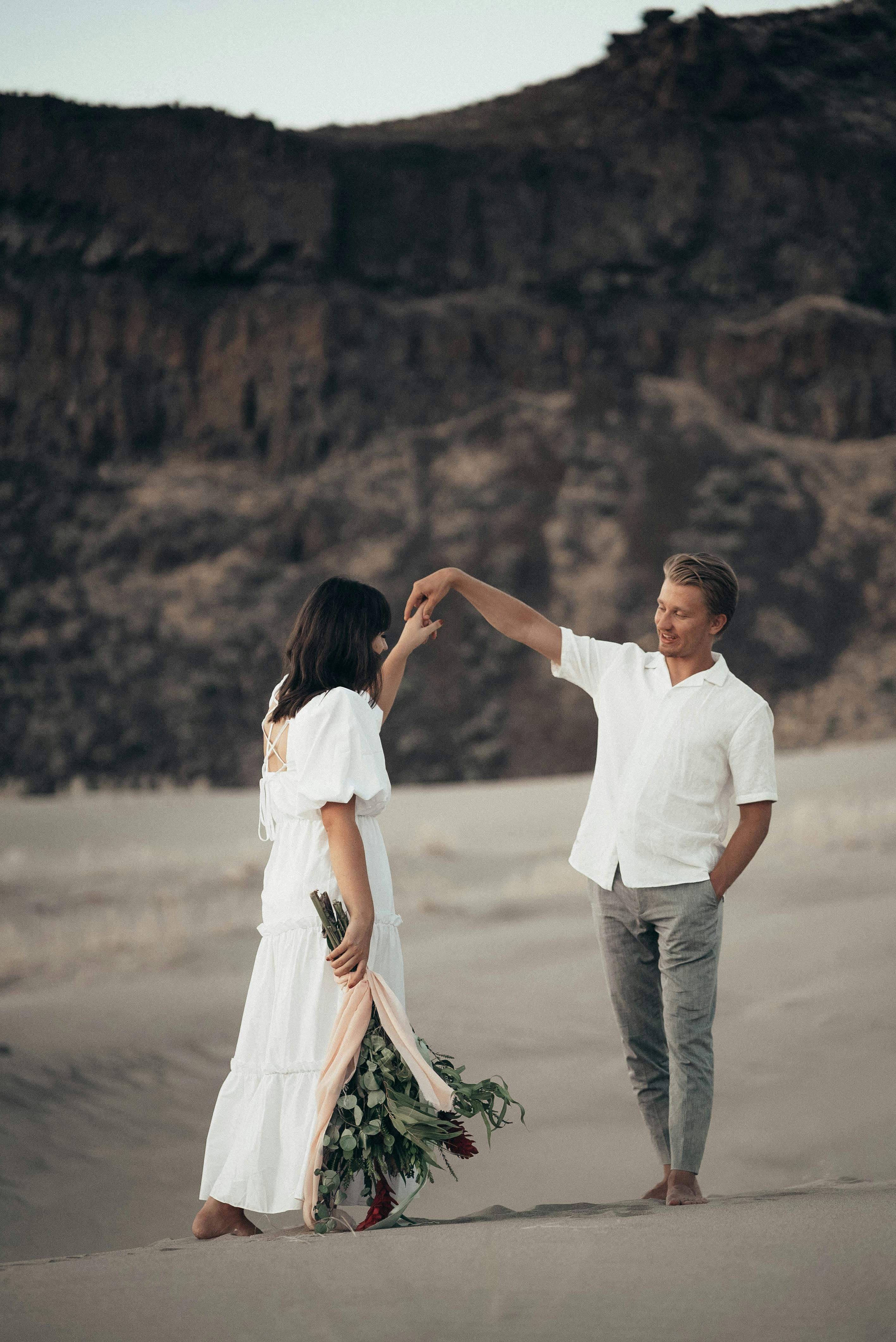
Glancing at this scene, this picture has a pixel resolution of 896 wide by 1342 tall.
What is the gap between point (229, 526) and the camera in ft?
97.2

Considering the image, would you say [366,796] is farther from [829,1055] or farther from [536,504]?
[536,504]

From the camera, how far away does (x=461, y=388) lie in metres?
31.7

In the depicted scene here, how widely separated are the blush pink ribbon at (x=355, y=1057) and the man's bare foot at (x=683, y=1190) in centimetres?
61

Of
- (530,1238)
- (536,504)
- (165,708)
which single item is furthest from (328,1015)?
(536,504)

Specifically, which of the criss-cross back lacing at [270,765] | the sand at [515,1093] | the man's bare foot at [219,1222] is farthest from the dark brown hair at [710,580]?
the man's bare foot at [219,1222]

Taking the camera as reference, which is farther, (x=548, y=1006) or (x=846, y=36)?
(x=846, y=36)

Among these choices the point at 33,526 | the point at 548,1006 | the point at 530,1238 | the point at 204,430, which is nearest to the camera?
the point at 530,1238

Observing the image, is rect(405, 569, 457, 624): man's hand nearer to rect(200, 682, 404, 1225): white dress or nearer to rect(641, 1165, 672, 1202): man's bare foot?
rect(200, 682, 404, 1225): white dress

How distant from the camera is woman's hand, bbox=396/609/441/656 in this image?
3.85m

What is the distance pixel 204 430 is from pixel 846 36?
20.7 m

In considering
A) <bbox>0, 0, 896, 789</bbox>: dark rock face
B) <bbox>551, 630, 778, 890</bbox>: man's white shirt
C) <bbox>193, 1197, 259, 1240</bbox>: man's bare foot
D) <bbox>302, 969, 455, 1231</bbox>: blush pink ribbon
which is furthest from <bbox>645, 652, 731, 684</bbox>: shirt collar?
<bbox>0, 0, 896, 789</bbox>: dark rock face

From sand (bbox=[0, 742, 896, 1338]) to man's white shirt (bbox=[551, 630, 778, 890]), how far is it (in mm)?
869

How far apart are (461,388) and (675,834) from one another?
96.2ft

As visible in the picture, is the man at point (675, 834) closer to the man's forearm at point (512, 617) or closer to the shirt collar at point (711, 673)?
the shirt collar at point (711, 673)
